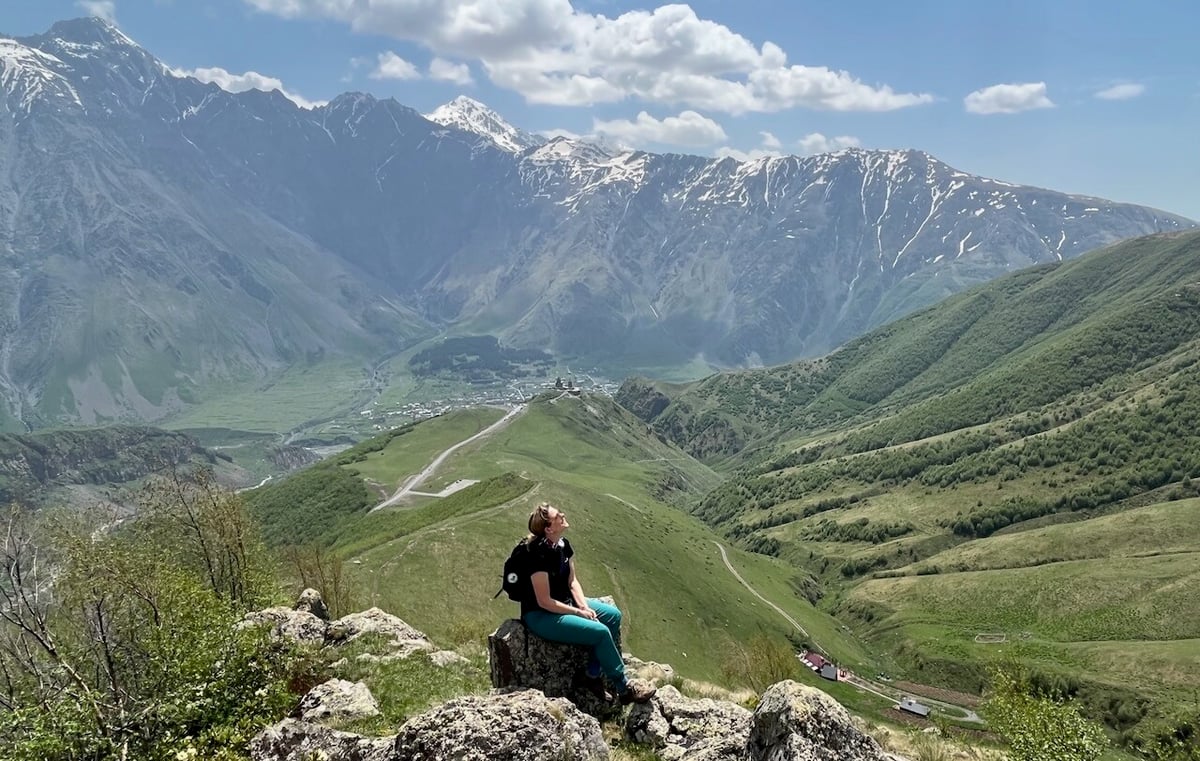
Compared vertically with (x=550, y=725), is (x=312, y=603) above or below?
below

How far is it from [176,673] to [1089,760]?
29209 millimetres

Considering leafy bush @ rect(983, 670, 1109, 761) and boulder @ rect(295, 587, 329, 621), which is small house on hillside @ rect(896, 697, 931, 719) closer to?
leafy bush @ rect(983, 670, 1109, 761)

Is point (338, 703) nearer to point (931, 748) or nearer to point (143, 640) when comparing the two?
point (143, 640)

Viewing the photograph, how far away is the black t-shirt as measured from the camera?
1744cm

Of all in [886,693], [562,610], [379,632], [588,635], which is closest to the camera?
[562,610]

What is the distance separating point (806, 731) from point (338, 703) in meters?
12.4

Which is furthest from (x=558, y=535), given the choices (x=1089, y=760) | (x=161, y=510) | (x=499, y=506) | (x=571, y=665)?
(x=499, y=506)

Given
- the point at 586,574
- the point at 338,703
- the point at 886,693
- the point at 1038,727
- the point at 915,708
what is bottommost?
the point at 886,693

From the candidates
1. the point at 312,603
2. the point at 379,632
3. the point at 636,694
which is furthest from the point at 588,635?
the point at 312,603

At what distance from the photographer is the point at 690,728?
18.3 metres

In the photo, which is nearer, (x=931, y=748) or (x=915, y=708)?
(x=931, y=748)

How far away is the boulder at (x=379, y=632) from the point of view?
2809cm

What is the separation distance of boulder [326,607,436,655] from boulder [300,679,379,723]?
8292mm

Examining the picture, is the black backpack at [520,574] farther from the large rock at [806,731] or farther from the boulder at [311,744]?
the large rock at [806,731]
